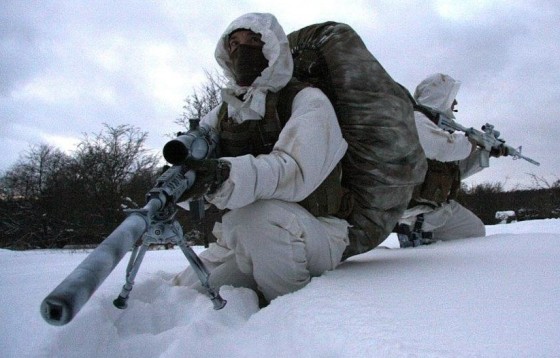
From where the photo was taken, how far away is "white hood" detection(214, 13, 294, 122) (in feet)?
5.81

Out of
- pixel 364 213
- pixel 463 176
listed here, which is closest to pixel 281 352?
pixel 364 213

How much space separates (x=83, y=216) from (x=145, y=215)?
14341 mm

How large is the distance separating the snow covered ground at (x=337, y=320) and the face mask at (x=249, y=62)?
1027 mm

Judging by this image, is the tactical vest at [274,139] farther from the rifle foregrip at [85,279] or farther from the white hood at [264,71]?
the rifle foregrip at [85,279]

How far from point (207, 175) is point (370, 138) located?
3.07ft

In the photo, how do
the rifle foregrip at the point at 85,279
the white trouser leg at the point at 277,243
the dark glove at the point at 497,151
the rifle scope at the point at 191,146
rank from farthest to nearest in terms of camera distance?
the dark glove at the point at 497,151 < the white trouser leg at the point at 277,243 < the rifle scope at the point at 191,146 < the rifle foregrip at the point at 85,279

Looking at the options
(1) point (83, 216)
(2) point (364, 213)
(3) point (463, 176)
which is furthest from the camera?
(1) point (83, 216)

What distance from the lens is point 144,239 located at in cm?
112

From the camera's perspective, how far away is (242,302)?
145cm

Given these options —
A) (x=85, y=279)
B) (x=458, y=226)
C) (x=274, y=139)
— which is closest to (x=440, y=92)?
(x=458, y=226)

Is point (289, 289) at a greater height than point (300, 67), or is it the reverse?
point (300, 67)

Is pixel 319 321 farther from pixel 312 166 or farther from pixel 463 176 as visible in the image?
pixel 463 176

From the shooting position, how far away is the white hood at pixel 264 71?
69.7 inches

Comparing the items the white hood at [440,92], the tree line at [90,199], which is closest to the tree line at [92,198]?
the tree line at [90,199]
